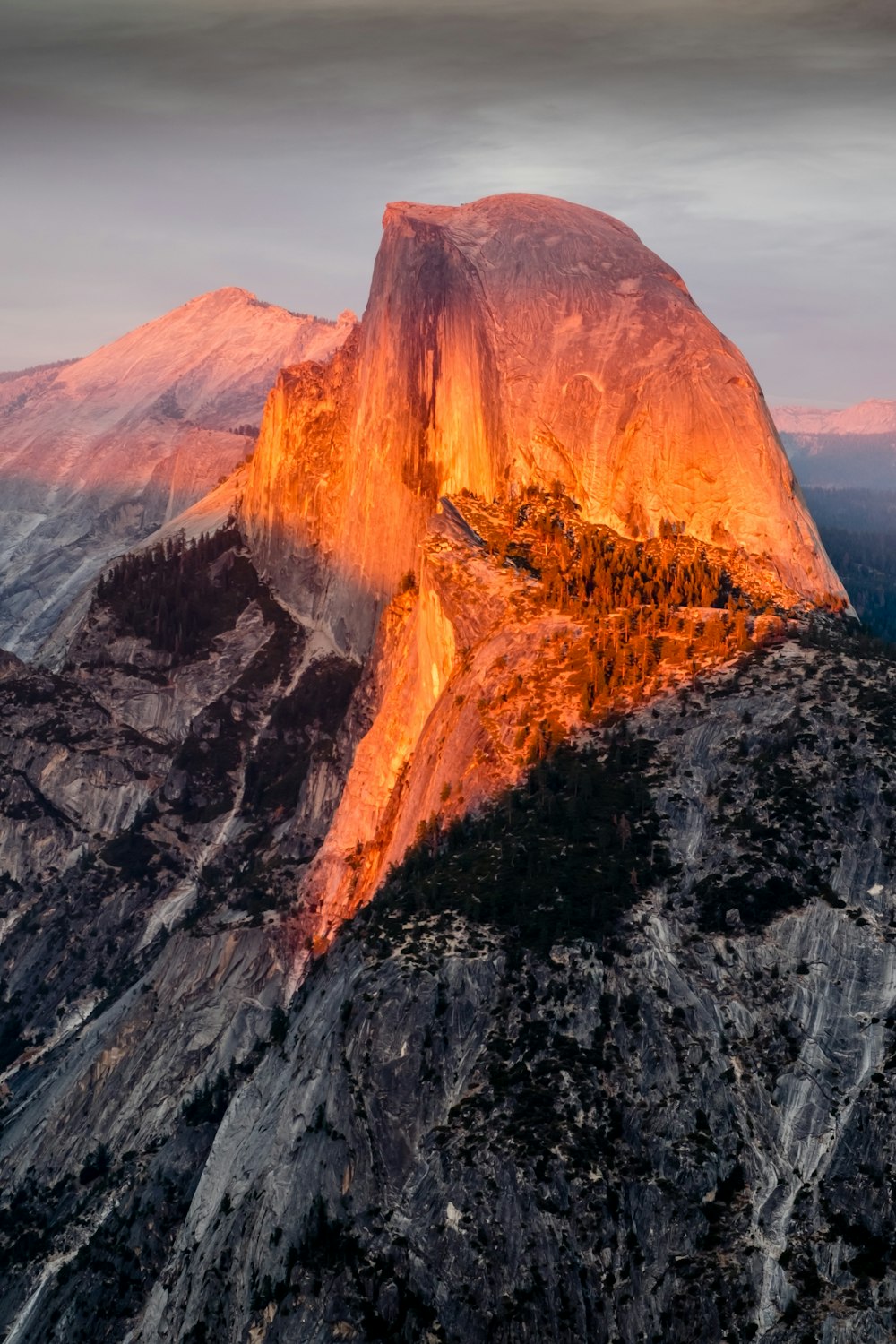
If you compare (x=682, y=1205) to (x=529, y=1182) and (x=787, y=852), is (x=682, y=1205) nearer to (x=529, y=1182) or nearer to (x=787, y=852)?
(x=529, y=1182)

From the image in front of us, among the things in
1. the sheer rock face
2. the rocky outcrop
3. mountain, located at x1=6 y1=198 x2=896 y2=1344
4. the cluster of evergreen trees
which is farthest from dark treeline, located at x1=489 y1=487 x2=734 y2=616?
the rocky outcrop

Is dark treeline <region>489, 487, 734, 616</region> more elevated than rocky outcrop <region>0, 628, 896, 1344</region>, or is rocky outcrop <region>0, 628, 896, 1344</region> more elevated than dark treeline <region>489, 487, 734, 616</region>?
dark treeline <region>489, 487, 734, 616</region>

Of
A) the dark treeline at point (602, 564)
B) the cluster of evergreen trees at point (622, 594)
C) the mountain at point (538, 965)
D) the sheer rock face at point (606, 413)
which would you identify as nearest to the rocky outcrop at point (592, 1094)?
the mountain at point (538, 965)

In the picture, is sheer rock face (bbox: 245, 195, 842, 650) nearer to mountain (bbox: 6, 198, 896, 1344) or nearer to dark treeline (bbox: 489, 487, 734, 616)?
mountain (bbox: 6, 198, 896, 1344)

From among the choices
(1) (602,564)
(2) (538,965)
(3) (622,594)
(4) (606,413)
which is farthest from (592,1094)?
(4) (606,413)

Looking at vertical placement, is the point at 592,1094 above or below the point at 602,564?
below

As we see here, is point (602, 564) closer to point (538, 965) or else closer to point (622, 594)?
point (622, 594)

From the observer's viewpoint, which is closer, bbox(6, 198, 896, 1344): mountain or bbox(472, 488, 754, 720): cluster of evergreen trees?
bbox(6, 198, 896, 1344): mountain

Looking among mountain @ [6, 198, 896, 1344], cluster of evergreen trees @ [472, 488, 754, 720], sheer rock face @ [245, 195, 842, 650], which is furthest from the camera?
sheer rock face @ [245, 195, 842, 650]

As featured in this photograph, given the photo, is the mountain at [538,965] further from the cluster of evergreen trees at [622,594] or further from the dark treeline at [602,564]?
the dark treeline at [602,564]
